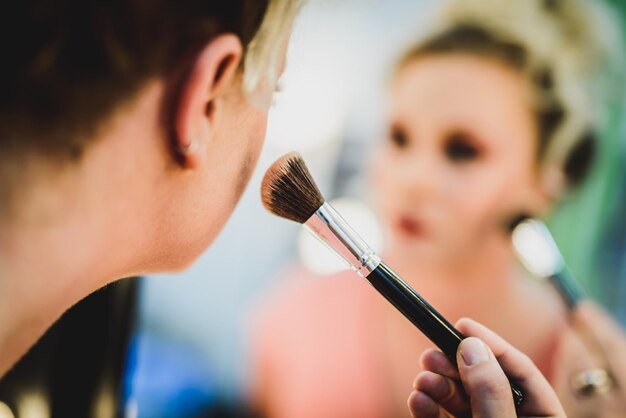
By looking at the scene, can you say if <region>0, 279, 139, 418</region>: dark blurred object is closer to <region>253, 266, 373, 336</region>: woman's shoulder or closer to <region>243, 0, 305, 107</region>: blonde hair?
<region>253, 266, 373, 336</region>: woman's shoulder

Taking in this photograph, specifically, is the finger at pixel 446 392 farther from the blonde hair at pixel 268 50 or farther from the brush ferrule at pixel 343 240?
the blonde hair at pixel 268 50

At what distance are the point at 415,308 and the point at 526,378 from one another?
4.6 inches

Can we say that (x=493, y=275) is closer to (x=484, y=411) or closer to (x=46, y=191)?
(x=484, y=411)

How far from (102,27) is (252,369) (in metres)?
0.61

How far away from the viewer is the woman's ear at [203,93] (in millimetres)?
385

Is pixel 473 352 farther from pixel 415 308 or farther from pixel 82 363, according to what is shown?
pixel 82 363

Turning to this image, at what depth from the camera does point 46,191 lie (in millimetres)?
362

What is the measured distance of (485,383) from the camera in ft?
1.47

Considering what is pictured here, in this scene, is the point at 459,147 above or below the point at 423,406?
above

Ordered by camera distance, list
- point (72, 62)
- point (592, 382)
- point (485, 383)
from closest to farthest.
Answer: point (72, 62)
point (485, 383)
point (592, 382)

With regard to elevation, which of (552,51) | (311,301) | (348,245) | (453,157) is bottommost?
(348,245)

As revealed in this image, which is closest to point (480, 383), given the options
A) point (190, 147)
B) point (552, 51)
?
point (190, 147)

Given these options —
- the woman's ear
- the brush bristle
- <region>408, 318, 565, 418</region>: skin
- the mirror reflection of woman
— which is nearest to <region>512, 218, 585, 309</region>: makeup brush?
the mirror reflection of woman

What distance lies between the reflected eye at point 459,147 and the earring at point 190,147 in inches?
21.1
